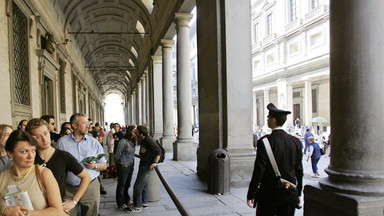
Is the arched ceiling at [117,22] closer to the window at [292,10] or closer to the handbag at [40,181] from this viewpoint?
the handbag at [40,181]

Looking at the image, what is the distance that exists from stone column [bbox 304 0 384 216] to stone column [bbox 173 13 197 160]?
26.4 ft

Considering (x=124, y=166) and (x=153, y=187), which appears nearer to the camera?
(x=124, y=166)

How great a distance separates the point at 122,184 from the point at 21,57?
6649 mm

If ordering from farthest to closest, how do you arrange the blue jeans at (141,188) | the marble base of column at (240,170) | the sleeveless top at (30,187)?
1. the marble base of column at (240,170)
2. the blue jeans at (141,188)
3. the sleeveless top at (30,187)

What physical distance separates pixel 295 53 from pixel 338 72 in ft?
93.2

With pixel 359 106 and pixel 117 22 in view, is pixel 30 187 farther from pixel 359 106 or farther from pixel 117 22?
pixel 117 22

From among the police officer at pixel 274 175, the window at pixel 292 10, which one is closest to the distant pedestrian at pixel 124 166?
the police officer at pixel 274 175

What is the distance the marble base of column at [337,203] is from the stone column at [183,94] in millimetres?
7655

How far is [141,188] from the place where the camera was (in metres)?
5.73

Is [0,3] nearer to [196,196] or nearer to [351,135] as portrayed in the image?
[196,196]

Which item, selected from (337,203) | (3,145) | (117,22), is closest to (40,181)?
(3,145)

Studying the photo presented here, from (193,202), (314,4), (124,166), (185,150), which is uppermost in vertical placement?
(314,4)

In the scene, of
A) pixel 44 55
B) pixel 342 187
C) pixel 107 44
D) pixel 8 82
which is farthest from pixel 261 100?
pixel 342 187

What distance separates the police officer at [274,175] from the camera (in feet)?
10.6
